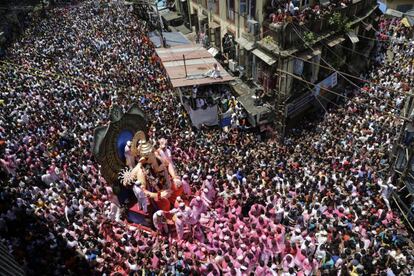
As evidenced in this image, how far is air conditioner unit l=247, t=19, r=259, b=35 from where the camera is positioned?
18.1 m

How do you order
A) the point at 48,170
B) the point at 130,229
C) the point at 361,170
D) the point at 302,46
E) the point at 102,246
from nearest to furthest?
the point at 102,246 < the point at 130,229 < the point at 361,170 < the point at 48,170 < the point at 302,46

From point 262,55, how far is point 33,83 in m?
14.5

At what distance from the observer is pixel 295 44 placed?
17.1 meters

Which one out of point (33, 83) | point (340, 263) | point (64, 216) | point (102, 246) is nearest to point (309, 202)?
point (340, 263)

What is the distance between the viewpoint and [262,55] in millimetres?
17797

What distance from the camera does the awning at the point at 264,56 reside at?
17.1 m

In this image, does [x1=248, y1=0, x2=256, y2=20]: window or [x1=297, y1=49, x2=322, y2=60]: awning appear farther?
[x1=248, y1=0, x2=256, y2=20]: window

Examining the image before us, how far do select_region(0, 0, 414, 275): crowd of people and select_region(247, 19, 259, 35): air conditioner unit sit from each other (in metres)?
5.95

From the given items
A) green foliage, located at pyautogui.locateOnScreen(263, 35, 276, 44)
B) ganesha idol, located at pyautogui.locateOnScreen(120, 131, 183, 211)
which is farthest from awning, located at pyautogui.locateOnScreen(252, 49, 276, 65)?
ganesha idol, located at pyautogui.locateOnScreen(120, 131, 183, 211)

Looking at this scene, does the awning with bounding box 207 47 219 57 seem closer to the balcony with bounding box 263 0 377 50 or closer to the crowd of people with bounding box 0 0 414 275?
the crowd of people with bounding box 0 0 414 275

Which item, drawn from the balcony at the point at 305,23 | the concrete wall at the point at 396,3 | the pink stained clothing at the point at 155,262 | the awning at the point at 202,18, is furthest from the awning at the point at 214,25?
the pink stained clothing at the point at 155,262

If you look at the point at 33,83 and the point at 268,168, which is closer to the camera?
the point at 268,168

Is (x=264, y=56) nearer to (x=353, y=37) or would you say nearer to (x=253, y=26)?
(x=253, y=26)

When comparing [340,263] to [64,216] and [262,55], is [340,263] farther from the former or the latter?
[262,55]
